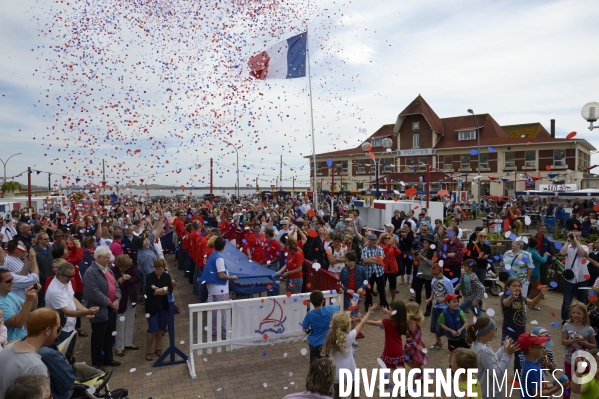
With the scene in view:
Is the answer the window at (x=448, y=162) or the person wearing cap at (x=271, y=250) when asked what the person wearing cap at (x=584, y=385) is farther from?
the window at (x=448, y=162)

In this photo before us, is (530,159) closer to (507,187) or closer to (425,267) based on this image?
(507,187)

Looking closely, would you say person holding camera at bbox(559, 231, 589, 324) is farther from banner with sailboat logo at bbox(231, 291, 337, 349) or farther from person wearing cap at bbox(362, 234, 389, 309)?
banner with sailboat logo at bbox(231, 291, 337, 349)

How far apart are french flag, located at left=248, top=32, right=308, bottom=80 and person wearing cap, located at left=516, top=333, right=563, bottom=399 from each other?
14025 millimetres

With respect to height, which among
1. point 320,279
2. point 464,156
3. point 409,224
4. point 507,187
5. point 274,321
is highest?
point 464,156

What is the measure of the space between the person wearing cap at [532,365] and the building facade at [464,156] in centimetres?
3569

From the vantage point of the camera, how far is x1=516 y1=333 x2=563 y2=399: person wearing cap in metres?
4.12

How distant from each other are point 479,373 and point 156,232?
722 centimetres

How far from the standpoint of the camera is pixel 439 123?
166 ft

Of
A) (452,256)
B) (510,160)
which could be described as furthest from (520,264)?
(510,160)

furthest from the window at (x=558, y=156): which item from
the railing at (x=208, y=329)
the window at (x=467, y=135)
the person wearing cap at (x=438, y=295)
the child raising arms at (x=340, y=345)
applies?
the child raising arms at (x=340, y=345)

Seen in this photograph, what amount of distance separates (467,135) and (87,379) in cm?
4873

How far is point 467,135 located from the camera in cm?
4691

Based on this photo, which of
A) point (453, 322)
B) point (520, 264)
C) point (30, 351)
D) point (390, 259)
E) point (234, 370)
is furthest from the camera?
point (390, 259)

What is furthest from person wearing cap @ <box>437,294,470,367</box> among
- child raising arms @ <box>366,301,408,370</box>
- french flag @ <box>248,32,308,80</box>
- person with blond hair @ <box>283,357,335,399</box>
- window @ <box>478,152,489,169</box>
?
window @ <box>478,152,489,169</box>
